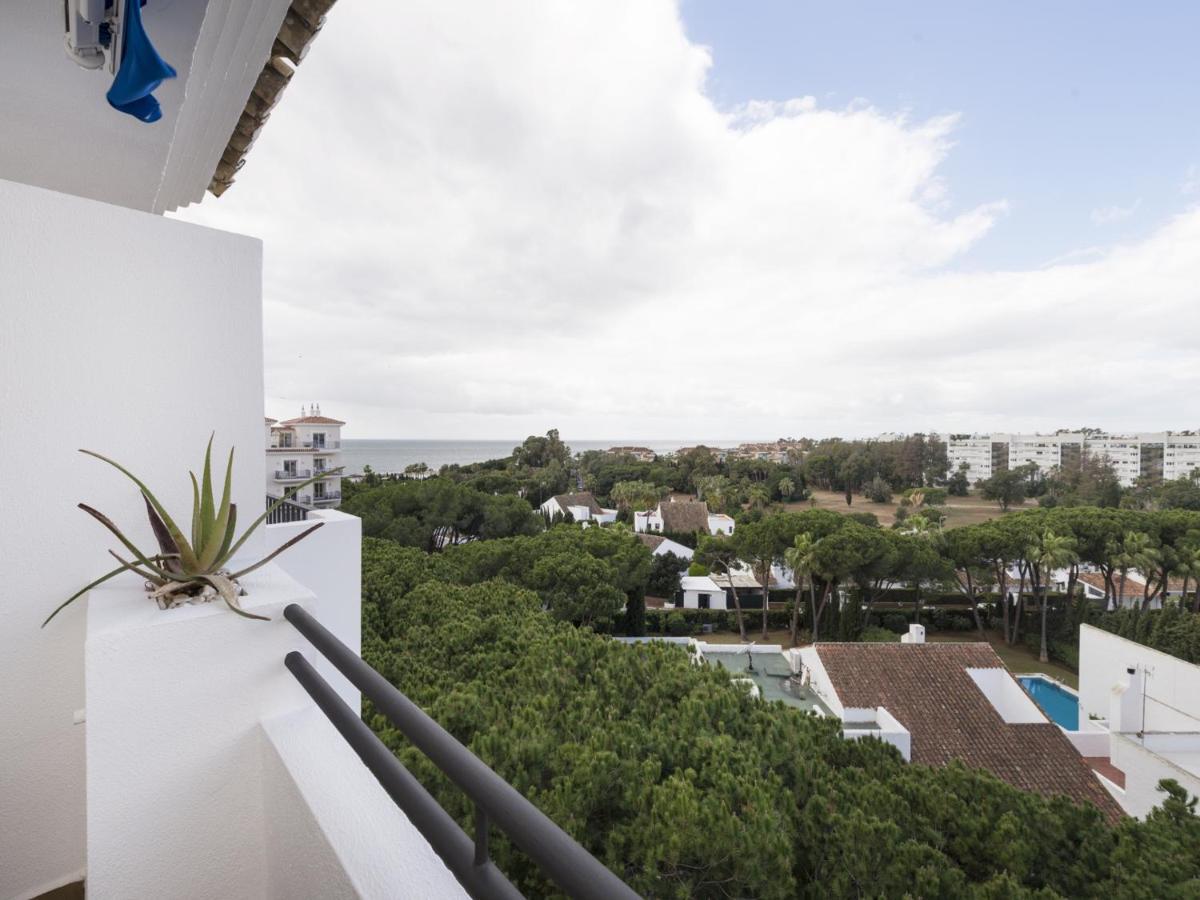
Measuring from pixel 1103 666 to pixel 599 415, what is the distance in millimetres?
58560

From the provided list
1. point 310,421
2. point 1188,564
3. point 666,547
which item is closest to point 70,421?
point 666,547

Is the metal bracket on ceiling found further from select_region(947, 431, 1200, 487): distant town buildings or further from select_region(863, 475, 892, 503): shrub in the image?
select_region(863, 475, 892, 503): shrub

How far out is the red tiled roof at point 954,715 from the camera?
864 centimetres

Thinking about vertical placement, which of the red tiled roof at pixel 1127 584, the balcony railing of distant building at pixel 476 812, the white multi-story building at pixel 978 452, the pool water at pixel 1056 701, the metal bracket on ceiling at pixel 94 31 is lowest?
the pool water at pixel 1056 701

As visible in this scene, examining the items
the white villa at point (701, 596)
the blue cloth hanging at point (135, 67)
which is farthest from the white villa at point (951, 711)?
the white villa at point (701, 596)

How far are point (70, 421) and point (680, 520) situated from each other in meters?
31.1

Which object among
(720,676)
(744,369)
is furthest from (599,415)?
(720,676)

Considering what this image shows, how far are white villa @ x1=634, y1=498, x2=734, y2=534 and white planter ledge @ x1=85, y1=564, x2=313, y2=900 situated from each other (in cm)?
3025

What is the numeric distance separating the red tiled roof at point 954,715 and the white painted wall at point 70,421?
9.41 metres

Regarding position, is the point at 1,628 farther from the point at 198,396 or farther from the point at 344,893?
the point at 344,893

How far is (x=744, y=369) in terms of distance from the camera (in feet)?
194

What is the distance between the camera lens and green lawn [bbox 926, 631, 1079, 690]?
60.0ft

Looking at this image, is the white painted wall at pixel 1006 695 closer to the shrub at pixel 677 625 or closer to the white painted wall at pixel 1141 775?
the white painted wall at pixel 1141 775

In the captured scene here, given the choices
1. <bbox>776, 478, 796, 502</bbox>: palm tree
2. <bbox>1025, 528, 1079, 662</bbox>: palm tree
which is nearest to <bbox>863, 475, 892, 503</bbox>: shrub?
<bbox>776, 478, 796, 502</bbox>: palm tree
